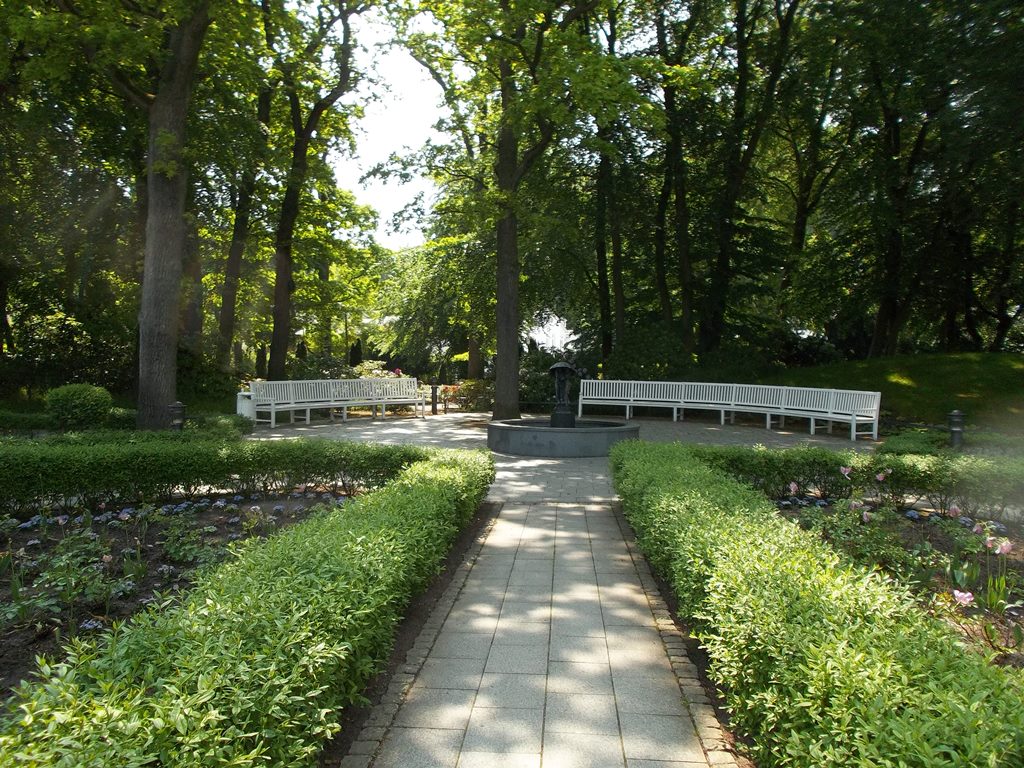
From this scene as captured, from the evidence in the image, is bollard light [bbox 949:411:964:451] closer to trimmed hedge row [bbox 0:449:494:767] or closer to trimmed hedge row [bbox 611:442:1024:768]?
trimmed hedge row [bbox 611:442:1024:768]

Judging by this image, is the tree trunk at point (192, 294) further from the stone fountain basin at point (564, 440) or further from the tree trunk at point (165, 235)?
the stone fountain basin at point (564, 440)

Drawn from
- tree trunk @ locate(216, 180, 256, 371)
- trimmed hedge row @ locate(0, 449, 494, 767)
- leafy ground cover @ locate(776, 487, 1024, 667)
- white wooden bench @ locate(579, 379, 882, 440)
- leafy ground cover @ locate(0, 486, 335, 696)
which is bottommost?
leafy ground cover @ locate(0, 486, 335, 696)

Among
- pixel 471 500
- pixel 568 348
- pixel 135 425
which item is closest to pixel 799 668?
pixel 471 500

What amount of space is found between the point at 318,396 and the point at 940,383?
15013 millimetres

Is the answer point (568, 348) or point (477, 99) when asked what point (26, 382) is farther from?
point (568, 348)

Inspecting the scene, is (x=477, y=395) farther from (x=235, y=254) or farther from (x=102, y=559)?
(x=102, y=559)

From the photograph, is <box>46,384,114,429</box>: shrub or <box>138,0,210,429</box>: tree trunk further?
<box>46,384,114,429</box>: shrub

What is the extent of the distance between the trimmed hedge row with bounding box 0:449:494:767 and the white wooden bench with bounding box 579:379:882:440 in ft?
42.6

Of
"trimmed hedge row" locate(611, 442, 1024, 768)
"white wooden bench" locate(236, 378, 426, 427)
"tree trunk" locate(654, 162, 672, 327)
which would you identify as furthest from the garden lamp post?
"trimmed hedge row" locate(611, 442, 1024, 768)

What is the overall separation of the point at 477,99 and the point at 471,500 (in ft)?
45.9

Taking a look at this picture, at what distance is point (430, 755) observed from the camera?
9.53ft

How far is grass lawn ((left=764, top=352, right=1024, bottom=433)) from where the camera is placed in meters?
15.8

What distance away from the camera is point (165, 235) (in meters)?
11.9

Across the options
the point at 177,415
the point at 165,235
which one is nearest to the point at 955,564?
the point at 177,415
